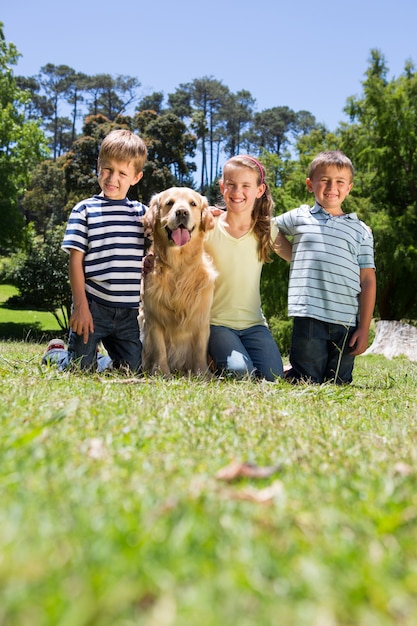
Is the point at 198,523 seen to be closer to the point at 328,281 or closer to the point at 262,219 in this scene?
the point at 328,281

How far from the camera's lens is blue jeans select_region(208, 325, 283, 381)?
496 centimetres

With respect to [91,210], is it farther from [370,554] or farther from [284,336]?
[284,336]

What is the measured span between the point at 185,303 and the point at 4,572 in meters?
3.92

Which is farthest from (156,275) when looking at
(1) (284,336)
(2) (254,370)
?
(1) (284,336)

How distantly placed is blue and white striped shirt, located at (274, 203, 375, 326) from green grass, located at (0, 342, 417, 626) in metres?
2.60

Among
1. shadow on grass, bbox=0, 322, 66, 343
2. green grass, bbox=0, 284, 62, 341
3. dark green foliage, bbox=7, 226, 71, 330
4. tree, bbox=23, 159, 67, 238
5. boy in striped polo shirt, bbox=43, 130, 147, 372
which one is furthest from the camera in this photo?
tree, bbox=23, 159, 67, 238

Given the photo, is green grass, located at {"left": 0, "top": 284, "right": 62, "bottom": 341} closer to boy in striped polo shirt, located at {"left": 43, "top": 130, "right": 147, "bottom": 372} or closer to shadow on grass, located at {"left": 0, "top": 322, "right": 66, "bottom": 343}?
shadow on grass, located at {"left": 0, "top": 322, "right": 66, "bottom": 343}

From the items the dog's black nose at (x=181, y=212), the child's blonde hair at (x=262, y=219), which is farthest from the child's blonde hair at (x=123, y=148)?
the child's blonde hair at (x=262, y=219)

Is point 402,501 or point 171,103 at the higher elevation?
point 171,103

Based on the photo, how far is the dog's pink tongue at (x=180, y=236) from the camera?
15.3 ft

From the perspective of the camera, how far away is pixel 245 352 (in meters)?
5.10

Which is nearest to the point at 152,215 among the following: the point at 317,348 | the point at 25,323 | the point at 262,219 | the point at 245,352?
the point at 262,219

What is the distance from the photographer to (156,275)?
193 inches

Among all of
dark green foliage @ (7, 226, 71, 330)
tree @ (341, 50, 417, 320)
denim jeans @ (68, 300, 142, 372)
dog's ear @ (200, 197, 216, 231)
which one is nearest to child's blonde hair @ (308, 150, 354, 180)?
dog's ear @ (200, 197, 216, 231)
